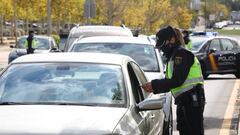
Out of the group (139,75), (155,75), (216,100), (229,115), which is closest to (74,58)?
(139,75)

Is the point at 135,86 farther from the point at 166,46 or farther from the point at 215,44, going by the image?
the point at 215,44

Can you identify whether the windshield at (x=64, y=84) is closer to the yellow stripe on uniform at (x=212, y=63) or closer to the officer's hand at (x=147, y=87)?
the officer's hand at (x=147, y=87)

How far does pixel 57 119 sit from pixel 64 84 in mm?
1050

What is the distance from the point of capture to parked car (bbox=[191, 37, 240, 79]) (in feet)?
75.9

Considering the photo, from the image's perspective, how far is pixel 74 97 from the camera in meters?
5.97

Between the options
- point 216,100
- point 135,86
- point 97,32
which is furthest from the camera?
point 97,32

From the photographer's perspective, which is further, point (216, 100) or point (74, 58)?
point (216, 100)

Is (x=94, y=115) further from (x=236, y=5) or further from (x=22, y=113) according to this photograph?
(x=236, y=5)

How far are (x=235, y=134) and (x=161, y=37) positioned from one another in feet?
13.4

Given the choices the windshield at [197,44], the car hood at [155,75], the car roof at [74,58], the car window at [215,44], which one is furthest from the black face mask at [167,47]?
the windshield at [197,44]

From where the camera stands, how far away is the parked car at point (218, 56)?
23.1 meters

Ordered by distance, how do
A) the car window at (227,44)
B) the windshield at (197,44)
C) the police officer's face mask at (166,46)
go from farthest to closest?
the windshield at (197,44) → the car window at (227,44) → the police officer's face mask at (166,46)

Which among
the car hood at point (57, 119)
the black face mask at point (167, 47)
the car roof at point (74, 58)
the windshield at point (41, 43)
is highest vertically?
the black face mask at point (167, 47)

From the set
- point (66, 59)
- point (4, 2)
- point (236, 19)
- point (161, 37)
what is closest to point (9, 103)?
point (66, 59)
